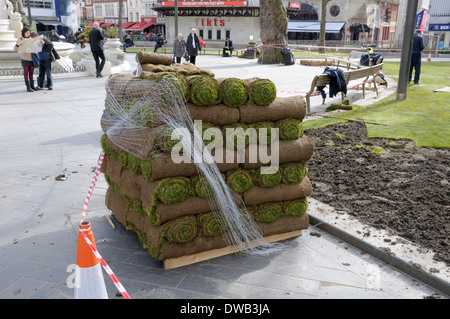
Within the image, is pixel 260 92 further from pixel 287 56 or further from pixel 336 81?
pixel 287 56

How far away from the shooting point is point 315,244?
442 cm

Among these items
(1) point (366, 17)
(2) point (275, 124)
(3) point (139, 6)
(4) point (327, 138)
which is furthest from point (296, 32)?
(2) point (275, 124)

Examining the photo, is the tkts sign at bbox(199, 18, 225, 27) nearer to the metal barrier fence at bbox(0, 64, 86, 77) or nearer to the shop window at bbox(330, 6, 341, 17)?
the shop window at bbox(330, 6, 341, 17)

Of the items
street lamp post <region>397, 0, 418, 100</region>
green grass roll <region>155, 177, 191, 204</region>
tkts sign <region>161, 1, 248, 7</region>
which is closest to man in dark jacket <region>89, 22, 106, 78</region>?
street lamp post <region>397, 0, 418, 100</region>

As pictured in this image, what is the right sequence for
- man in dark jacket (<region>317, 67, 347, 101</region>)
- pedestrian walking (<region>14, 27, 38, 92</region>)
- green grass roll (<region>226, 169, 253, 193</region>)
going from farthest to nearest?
pedestrian walking (<region>14, 27, 38, 92</region>) → man in dark jacket (<region>317, 67, 347, 101</region>) → green grass roll (<region>226, 169, 253, 193</region>)

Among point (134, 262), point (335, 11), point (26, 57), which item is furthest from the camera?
point (335, 11)

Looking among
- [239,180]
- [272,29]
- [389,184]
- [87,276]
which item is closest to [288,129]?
[239,180]

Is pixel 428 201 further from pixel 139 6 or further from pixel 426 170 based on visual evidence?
pixel 139 6

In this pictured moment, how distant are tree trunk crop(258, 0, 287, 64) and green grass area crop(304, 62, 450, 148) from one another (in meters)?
12.7

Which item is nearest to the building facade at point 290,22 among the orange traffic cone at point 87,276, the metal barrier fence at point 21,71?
the metal barrier fence at point 21,71

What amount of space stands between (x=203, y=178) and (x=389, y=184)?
119 inches

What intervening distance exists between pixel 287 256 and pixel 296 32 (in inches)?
2263

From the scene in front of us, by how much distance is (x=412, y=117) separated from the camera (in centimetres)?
984

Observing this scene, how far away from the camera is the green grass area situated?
8.09m
